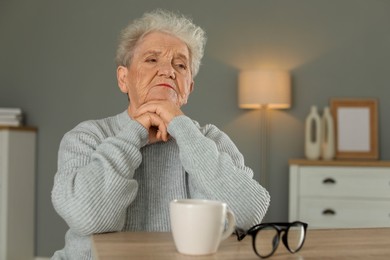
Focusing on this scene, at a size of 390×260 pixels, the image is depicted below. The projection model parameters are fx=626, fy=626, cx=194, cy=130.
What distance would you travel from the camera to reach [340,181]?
3932 mm

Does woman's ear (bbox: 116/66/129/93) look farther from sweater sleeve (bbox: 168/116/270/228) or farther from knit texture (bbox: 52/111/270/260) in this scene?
sweater sleeve (bbox: 168/116/270/228)

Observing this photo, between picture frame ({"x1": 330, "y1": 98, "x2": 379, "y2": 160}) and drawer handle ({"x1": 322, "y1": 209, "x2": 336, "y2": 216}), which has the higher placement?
picture frame ({"x1": 330, "y1": 98, "x2": 379, "y2": 160})

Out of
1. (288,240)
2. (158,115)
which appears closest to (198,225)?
(288,240)

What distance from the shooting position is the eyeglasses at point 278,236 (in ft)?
3.40

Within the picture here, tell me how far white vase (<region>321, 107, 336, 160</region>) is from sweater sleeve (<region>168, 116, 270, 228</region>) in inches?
108

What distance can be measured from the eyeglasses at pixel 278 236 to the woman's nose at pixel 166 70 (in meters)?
0.76

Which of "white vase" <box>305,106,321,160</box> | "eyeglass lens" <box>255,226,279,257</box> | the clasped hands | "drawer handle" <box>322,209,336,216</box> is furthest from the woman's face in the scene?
"white vase" <box>305,106,321,160</box>

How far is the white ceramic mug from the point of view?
992mm

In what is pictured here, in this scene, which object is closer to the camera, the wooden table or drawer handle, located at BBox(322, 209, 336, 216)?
the wooden table

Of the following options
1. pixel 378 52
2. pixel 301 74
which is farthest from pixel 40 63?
pixel 378 52

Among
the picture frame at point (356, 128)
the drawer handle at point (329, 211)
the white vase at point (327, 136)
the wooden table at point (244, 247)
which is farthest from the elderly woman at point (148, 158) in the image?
the picture frame at point (356, 128)

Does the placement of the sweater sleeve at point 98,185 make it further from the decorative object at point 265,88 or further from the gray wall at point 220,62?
the gray wall at point 220,62

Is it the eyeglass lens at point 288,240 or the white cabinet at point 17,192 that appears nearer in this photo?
the eyeglass lens at point 288,240

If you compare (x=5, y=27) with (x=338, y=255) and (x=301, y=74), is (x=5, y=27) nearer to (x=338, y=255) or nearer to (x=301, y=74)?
(x=301, y=74)
